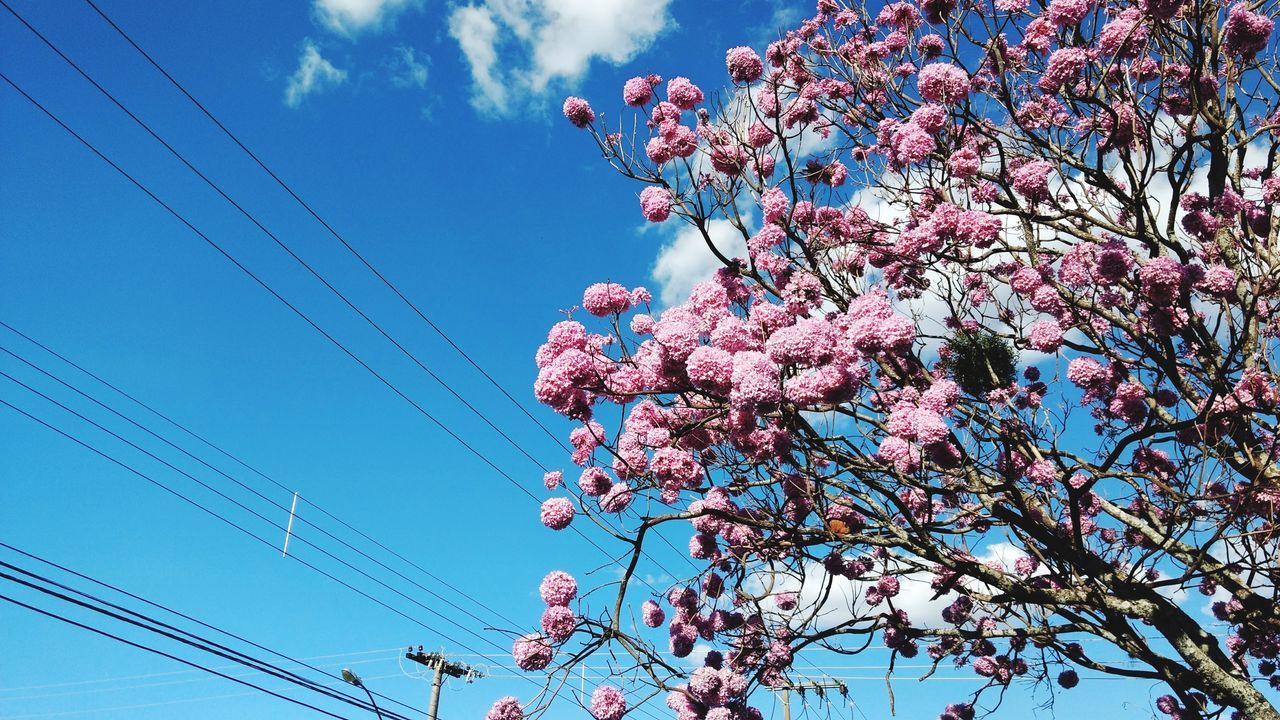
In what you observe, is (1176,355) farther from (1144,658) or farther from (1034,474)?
(1144,658)

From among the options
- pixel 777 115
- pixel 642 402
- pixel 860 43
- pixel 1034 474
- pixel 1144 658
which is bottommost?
pixel 1144 658

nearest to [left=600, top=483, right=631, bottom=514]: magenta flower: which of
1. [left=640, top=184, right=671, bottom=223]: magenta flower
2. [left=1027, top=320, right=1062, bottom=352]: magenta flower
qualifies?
[left=640, top=184, right=671, bottom=223]: magenta flower

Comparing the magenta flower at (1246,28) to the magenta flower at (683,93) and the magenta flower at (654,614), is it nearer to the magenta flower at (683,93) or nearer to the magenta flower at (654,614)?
the magenta flower at (683,93)

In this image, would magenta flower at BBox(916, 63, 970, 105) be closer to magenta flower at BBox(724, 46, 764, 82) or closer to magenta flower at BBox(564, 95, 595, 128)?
magenta flower at BBox(724, 46, 764, 82)

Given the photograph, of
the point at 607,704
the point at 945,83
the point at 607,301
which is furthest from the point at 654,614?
the point at 945,83

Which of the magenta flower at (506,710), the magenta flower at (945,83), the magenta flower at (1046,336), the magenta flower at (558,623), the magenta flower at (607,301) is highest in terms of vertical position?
the magenta flower at (945,83)

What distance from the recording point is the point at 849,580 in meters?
5.06

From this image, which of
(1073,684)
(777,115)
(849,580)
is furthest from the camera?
(1073,684)

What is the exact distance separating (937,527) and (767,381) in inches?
61.9

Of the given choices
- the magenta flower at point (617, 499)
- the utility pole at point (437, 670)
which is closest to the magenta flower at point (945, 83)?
the magenta flower at point (617, 499)

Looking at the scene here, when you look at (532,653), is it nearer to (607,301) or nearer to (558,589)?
(558,589)

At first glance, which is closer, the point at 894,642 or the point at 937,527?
the point at 937,527

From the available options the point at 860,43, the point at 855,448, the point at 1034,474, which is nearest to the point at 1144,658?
the point at 1034,474

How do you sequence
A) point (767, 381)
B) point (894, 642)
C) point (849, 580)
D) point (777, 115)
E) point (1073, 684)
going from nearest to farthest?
1. point (767, 381)
2. point (777, 115)
3. point (849, 580)
4. point (894, 642)
5. point (1073, 684)
